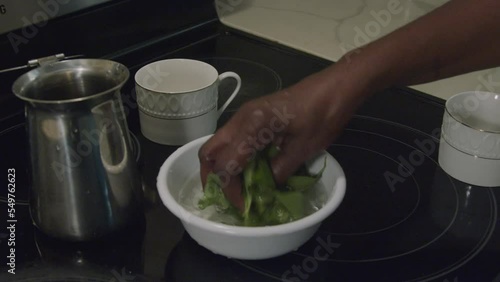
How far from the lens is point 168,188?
0.58 meters

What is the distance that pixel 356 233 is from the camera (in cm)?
62

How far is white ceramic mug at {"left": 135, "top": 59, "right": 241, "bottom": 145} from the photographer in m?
0.73

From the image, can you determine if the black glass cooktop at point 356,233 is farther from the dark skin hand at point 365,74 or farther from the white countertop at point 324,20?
the white countertop at point 324,20

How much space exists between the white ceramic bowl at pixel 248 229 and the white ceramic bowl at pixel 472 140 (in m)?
0.17

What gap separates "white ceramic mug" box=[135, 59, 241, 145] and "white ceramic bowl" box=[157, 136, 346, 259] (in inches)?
4.8

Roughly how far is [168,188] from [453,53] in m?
0.30

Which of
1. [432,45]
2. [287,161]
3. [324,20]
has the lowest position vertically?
[324,20]

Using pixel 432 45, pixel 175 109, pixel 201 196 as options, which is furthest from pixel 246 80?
pixel 432 45

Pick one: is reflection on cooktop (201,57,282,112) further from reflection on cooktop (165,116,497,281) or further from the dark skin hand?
the dark skin hand

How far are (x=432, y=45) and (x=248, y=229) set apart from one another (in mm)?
232

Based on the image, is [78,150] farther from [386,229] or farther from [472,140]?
[472,140]

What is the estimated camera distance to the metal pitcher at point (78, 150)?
0.54 meters

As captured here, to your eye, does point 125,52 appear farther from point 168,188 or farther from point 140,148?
point 168,188

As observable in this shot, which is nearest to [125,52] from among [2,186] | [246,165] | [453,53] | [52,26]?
[52,26]
